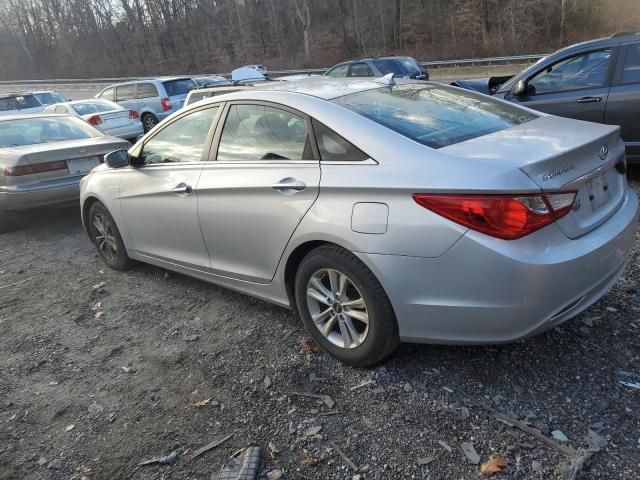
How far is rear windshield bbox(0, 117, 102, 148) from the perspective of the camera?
709cm

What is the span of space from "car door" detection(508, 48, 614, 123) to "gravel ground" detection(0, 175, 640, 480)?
252 centimetres

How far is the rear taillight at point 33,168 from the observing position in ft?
20.9

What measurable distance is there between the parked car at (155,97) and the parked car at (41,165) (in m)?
9.19

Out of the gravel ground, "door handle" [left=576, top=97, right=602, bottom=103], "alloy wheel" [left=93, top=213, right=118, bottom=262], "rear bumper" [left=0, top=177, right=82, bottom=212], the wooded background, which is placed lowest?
the gravel ground

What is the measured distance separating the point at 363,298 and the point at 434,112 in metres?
1.23

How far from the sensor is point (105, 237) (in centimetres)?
511

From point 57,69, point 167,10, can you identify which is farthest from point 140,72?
point 57,69

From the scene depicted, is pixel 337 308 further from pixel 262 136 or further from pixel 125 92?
pixel 125 92

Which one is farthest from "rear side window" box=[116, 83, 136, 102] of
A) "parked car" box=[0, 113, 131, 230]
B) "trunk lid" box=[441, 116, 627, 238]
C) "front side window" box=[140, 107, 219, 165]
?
"trunk lid" box=[441, 116, 627, 238]

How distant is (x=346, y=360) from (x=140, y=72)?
50.6 meters

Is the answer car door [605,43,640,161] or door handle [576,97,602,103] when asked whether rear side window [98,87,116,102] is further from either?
car door [605,43,640,161]

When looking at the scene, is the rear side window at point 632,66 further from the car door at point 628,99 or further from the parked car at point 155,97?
the parked car at point 155,97

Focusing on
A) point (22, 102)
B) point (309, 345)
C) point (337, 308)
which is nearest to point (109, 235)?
point (309, 345)

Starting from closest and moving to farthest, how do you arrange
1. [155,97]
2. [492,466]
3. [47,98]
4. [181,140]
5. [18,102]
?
1. [492,466]
2. [181,140]
3. [18,102]
4. [155,97]
5. [47,98]
